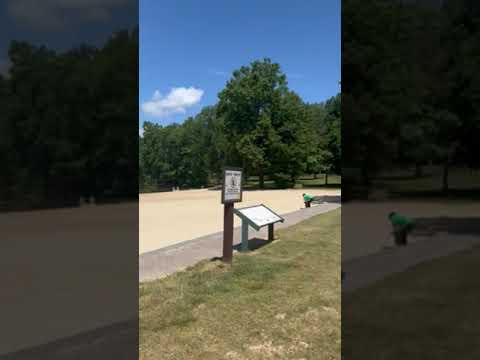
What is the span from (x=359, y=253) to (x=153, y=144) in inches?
2292

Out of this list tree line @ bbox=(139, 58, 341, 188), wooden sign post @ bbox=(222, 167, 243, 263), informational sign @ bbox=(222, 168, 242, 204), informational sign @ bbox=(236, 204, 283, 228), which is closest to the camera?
wooden sign post @ bbox=(222, 167, 243, 263)

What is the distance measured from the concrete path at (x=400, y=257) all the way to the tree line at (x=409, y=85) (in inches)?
10.3

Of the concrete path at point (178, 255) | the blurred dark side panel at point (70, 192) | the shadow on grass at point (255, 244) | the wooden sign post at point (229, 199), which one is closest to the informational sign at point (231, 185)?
the wooden sign post at point (229, 199)

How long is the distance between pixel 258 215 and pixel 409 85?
6987mm

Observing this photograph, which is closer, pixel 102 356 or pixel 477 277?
pixel 477 277

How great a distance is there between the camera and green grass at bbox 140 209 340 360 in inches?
137

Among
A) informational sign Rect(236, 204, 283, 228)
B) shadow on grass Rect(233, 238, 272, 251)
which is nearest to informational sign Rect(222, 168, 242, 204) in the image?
informational sign Rect(236, 204, 283, 228)

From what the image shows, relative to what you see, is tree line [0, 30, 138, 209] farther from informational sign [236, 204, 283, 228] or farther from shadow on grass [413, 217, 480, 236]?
informational sign [236, 204, 283, 228]

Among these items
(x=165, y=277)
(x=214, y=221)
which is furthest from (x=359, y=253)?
(x=214, y=221)

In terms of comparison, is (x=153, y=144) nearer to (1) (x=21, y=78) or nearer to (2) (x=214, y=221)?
(2) (x=214, y=221)

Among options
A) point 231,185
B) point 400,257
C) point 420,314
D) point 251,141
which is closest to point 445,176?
point 400,257

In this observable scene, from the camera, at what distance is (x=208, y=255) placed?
24.9ft

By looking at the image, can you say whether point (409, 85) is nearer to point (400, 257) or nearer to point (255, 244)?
point (400, 257)

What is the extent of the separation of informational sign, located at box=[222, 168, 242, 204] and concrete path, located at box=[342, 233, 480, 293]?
17.7ft
